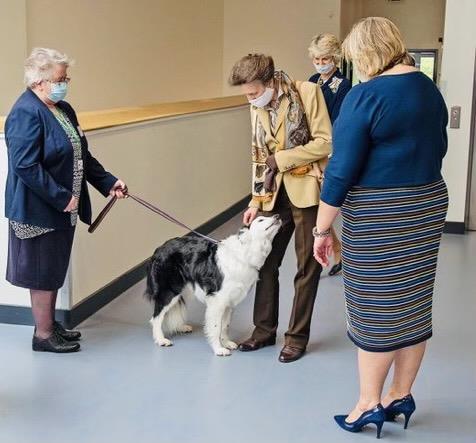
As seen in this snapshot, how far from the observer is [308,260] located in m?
3.65

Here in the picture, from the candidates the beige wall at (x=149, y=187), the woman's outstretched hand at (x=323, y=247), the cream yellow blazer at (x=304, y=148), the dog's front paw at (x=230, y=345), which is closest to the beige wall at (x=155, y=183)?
the beige wall at (x=149, y=187)

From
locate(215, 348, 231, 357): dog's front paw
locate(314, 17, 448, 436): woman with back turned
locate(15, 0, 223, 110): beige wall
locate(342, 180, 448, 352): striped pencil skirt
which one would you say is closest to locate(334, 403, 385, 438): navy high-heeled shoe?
locate(314, 17, 448, 436): woman with back turned

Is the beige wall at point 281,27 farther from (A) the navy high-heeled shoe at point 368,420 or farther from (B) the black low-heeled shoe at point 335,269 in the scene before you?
(A) the navy high-heeled shoe at point 368,420

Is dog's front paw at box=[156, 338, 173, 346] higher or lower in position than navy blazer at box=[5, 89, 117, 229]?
lower

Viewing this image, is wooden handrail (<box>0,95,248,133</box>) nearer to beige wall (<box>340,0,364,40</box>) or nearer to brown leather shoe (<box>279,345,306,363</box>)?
brown leather shoe (<box>279,345,306,363</box>)

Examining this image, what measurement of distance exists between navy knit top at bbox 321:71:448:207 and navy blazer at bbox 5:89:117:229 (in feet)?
4.48

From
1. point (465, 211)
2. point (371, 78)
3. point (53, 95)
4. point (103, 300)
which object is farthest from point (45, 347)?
point (465, 211)

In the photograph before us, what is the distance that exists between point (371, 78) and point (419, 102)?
175 millimetres

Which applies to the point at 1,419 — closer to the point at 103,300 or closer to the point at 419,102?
the point at 103,300

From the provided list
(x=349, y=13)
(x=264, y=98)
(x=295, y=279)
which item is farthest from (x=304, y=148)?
(x=349, y=13)

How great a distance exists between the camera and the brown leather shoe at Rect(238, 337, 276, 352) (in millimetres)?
3818

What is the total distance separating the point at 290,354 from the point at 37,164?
1.41 m

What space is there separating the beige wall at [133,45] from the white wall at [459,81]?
341 cm

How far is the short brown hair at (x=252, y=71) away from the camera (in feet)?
11.3
